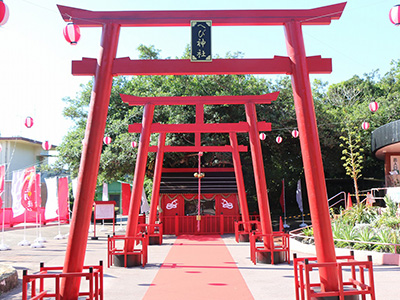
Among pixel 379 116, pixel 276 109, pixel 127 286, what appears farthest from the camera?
pixel 379 116

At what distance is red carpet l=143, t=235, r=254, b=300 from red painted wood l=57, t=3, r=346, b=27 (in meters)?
5.52

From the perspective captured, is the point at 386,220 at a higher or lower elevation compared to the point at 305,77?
lower

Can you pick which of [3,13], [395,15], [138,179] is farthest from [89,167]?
[395,15]

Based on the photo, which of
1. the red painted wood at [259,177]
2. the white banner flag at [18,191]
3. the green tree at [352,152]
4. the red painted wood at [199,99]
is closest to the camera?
the red painted wood at [259,177]

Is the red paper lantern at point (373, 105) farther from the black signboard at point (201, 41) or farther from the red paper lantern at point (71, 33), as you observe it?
the red paper lantern at point (71, 33)

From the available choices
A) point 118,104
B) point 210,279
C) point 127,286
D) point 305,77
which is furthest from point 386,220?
point 118,104

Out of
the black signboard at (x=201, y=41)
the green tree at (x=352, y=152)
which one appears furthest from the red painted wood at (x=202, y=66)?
the green tree at (x=352, y=152)

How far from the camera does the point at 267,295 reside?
7379 mm

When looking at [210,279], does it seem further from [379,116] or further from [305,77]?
[379,116]

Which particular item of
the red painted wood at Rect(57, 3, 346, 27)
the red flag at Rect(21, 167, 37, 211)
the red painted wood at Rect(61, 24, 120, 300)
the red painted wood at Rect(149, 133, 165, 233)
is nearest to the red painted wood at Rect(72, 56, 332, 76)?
the red painted wood at Rect(61, 24, 120, 300)

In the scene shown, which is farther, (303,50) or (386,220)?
(386,220)

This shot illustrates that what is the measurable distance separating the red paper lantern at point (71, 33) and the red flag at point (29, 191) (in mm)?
11725

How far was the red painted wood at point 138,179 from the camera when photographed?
37.3 ft

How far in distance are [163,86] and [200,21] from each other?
1463 cm
